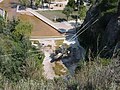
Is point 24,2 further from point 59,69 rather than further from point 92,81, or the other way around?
point 92,81

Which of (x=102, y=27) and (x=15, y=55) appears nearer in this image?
(x=15, y=55)

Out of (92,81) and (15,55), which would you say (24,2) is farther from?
(92,81)

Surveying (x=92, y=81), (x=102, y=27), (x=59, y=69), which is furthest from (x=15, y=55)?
(x=92, y=81)

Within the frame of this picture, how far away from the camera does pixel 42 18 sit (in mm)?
31516

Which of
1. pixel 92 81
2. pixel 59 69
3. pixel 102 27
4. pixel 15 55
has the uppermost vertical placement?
pixel 92 81

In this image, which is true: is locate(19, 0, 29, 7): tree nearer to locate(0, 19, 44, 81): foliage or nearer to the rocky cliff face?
locate(0, 19, 44, 81): foliage

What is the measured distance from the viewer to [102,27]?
836 inches

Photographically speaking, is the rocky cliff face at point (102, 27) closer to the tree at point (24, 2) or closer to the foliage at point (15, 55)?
the foliage at point (15, 55)

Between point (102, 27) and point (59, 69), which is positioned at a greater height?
point (102, 27)

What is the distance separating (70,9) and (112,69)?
2597 cm

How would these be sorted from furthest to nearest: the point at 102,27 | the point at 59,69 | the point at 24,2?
the point at 24,2, the point at 102,27, the point at 59,69

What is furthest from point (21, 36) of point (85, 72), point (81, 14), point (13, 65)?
point (85, 72)

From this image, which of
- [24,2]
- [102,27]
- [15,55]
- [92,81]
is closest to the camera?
[92,81]

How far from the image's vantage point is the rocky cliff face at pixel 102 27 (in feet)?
61.5
